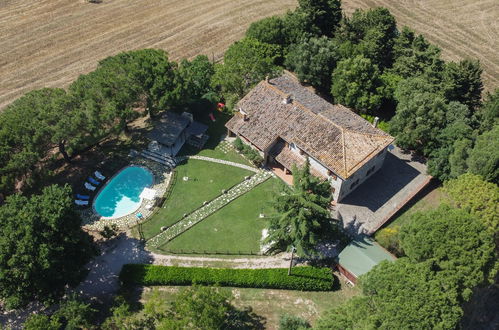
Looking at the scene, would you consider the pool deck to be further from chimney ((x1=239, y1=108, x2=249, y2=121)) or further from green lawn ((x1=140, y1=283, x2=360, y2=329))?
chimney ((x1=239, y1=108, x2=249, y2=121))

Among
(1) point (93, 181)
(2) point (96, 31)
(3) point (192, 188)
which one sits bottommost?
(3) point (192, 188)

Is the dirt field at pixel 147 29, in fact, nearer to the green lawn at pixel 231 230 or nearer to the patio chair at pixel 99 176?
the patio chair at pixel 99 176

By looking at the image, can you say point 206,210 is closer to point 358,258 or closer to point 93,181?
point 93,181

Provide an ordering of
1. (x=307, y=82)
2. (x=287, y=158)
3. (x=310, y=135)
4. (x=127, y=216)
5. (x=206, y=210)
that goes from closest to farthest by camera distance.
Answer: (x=127, y=216), (x=206, y=210), (x=310, y=135), (x=287, y=158), (x=307, y=82)

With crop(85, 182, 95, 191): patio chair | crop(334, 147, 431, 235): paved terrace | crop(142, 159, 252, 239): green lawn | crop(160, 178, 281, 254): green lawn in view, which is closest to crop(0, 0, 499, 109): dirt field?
crop(85, 182, 95, 191): patio chair

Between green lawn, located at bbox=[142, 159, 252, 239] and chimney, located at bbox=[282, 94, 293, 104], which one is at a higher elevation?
chimney, located at bbox=[282, 94, 293, 104]

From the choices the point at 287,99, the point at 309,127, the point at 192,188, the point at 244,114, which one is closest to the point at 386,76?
the point at 287,99
